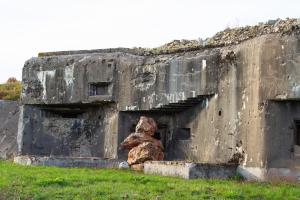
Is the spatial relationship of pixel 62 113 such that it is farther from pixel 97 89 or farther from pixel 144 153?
pixel 144 153

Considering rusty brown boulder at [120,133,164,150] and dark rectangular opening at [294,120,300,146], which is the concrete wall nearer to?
Answer: rusty brown boulder at [120,133,164,150]

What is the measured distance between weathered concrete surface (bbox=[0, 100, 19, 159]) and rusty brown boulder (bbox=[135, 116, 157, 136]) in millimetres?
5973

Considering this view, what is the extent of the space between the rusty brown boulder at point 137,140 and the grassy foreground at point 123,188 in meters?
3.85

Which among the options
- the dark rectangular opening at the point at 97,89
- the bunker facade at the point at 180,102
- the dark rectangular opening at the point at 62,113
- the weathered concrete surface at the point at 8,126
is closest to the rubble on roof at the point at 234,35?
the bunker facade at the point at 180,102

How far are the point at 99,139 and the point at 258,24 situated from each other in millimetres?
6476

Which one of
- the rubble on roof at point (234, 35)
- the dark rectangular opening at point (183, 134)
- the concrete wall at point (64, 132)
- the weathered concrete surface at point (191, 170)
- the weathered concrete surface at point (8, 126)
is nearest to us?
the weathered concrete surface at point (191, 170)

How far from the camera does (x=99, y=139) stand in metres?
19.5

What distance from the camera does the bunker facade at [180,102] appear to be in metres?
14.1

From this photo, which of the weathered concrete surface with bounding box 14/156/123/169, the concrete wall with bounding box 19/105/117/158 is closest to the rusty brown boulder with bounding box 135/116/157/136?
the weathered concrete surface with bounding box 14/156/123/169

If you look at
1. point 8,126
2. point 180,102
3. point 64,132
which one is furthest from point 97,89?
point 8,126

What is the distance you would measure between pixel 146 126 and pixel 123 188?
605 cm

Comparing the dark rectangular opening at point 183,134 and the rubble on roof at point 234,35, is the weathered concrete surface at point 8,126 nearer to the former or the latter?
the rubble on roof at point 234,35

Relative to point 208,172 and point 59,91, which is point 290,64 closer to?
point 208,172

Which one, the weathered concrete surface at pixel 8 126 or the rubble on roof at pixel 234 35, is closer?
the rubble on roof at pixel 234 35
